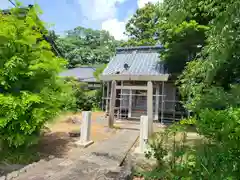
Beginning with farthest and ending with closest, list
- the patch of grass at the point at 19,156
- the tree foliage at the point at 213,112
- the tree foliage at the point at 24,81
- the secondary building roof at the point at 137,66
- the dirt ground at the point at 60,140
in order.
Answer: the secondary building roof at the point at 137,66 → the dirt ground at the point at 60,140 → the patch of grass at the point at 19,156 → the tree foliage at the point at 24,81 → the tree foliage at the point at 213,112

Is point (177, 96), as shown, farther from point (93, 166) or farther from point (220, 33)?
point (93, 166)

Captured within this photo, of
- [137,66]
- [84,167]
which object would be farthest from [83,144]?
[137,66]

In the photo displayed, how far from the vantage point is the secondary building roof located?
40.9ft

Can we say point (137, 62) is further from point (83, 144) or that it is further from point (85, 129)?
point (83, 144)

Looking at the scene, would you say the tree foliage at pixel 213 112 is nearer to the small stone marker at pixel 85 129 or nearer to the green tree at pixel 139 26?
the small stone marker at pixel 85 129

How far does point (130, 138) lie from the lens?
27.1 ft

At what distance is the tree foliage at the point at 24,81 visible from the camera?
5.13 m

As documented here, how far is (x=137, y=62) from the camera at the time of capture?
1471 centimetres

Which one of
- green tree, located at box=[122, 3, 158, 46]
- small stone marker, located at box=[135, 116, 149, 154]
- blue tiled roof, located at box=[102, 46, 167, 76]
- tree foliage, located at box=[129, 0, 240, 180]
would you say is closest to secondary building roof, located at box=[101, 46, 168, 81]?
blue tiled roof, located at box=[102, 46, 167, 76]

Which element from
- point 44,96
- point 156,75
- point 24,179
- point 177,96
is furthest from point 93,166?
point 177,96

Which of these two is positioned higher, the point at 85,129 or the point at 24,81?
the point at 24,81

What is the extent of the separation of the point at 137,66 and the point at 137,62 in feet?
1.88

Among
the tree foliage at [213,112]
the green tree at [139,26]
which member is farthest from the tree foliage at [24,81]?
the green tree at [139,26]

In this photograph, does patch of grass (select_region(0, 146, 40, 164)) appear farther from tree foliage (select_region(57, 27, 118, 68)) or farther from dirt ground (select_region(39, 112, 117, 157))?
tree foliage (select_region(57, 27, 118, 68))
